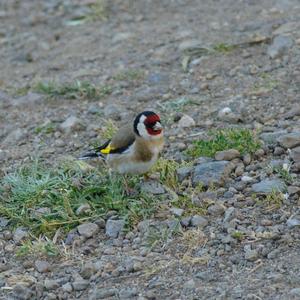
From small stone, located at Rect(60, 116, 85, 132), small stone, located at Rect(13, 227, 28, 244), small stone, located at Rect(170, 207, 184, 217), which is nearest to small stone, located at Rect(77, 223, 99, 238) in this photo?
small stone, located at Rect(13, 227, 28, 244)

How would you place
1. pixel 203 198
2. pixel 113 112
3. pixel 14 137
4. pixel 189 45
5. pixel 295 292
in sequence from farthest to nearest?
pixel 189 45, pixel 113 112, pixel 14 137, pixel 203 198, pixel 295 292

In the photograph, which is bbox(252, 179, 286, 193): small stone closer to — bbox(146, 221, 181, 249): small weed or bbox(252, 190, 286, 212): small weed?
bbox(252, 190, 286, 212): small weed

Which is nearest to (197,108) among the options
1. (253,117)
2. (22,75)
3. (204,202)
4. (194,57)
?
(253,117)

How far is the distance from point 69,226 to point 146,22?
4.35m

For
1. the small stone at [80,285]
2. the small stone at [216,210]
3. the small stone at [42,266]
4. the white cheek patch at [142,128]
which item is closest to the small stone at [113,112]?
the white cheek patch at [142,128]

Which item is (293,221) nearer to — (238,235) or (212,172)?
(238,235)

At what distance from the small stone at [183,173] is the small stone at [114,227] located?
25.4 inches

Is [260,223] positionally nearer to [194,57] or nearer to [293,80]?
[293,80]

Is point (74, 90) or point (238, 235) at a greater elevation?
point (74, 90)

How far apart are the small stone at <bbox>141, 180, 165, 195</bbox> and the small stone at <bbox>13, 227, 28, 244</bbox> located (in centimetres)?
85

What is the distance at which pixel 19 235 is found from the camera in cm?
590

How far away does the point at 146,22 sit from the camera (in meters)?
9.83

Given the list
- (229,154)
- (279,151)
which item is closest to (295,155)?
(279,151)

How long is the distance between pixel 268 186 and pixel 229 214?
39 centimetres
